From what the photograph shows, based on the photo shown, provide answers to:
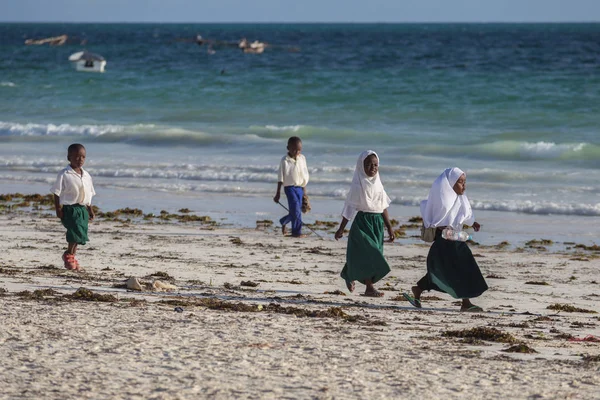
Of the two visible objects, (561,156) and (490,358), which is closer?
(490,358)

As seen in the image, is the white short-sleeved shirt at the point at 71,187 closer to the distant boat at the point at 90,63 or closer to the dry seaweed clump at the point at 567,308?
the dry seaweed clump at the point at 567,308

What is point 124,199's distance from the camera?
1577 cm

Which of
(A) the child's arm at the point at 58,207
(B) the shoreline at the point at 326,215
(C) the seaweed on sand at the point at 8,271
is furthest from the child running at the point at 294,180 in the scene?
(C) the seaweed on sand at the point at 8,271

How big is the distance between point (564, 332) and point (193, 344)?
2799 mm

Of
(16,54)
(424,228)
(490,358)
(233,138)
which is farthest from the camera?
(16,54)

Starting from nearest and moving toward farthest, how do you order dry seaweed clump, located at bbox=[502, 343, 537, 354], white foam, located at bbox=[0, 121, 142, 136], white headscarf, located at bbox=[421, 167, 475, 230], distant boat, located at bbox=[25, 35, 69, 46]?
1. dry seaweed clump, located at bbox=[502, 343, 537, 354]
2. white headscarf, located at bbox=[421, 167, 475, 230]
3. white foam, located at bbox=[0, 121, 142, 136]
4. distant boat, located at bbox=[25, 35, 69, 46]

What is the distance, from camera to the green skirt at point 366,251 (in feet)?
28.1

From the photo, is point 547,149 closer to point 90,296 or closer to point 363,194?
point 363,194

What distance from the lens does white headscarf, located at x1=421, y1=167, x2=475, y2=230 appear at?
7.91 meters

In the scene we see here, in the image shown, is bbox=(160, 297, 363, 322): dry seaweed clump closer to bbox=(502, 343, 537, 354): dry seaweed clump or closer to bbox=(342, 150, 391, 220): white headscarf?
bbox=(342, 150, 391, 220): white headscarf

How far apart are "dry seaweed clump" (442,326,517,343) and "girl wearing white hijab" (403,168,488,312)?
3.16ft

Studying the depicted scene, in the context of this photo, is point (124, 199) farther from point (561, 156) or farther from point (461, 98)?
point (461, 98)

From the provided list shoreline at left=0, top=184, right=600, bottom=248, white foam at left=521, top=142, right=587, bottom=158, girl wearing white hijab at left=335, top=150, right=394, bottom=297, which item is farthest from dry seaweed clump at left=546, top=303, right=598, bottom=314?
white foam at left=521, top=142, right=587, bottom=158

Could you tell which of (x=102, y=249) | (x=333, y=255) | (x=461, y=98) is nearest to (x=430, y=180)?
A: (x=333, y=255)
